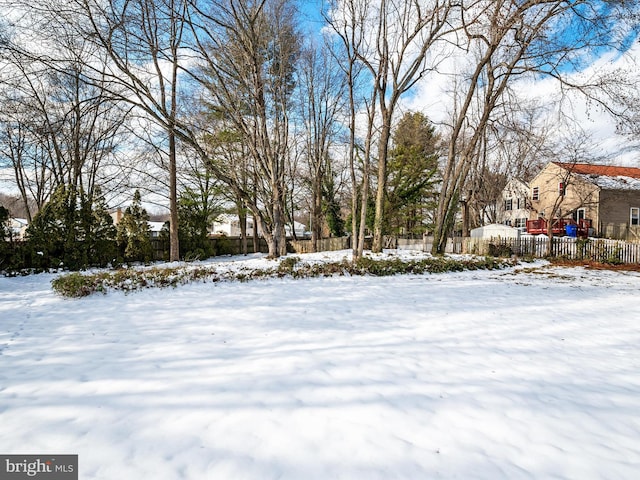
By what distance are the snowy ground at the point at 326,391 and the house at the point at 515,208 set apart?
27.6 metres

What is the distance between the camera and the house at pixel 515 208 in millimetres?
29631

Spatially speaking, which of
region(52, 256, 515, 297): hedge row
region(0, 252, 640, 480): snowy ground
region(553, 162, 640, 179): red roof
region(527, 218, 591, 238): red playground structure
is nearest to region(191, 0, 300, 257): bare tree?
region(52, 256, 515, 297): hedge row

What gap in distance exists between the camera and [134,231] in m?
14.7

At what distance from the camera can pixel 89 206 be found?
1312cm

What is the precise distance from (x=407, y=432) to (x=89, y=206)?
1493 cm

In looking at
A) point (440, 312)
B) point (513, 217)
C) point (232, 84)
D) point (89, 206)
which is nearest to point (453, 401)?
point (440, 312)

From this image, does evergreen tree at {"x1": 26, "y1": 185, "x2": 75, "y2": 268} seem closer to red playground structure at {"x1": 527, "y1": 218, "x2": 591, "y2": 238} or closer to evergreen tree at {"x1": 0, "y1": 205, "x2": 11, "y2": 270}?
evergreen tree at {"x1": 0, "y1": 205, "x2": 11, "y2": 270}

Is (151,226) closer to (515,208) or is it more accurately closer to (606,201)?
(606,201)

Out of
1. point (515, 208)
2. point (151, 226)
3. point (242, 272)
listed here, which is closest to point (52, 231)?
point (151, 226)

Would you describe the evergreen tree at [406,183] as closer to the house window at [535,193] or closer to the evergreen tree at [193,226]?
the evergreen tree at [193,226]

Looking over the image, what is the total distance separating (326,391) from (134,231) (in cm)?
1458

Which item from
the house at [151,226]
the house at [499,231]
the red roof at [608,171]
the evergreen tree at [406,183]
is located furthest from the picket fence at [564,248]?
the house at [151,226]

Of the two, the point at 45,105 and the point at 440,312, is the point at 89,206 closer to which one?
the point at 45,105

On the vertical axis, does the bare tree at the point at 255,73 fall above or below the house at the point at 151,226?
above
